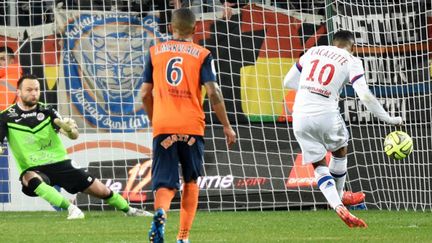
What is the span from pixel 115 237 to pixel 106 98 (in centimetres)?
606

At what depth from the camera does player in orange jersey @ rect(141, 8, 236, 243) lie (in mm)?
8398

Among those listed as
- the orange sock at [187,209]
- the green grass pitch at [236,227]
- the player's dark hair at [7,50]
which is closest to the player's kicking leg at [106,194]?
the green grass pitch at [236,227]

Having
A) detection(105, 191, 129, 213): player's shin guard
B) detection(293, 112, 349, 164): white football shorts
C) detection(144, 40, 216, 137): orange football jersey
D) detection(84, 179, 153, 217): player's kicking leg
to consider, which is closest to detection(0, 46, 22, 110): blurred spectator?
detection(84, 179, 153, 217): player's kicking leg

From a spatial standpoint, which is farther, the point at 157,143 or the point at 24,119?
the point at 24,119

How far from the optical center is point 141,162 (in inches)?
600

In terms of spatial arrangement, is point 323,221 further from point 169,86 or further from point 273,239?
point 169,86

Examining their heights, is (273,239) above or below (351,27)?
below

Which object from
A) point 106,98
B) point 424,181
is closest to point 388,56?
point 424,181

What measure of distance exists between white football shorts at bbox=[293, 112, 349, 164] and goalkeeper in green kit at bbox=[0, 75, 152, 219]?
106 inches

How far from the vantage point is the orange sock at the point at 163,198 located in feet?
27.1

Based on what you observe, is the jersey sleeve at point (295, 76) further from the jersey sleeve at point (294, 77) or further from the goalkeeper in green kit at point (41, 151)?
the goalkeeper in green kit at point (41, 151)

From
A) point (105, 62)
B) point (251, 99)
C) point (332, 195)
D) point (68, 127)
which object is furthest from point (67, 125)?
point (251, 99)

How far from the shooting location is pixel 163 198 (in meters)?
8.34

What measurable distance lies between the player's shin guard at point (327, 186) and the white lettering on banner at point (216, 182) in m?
3.93
